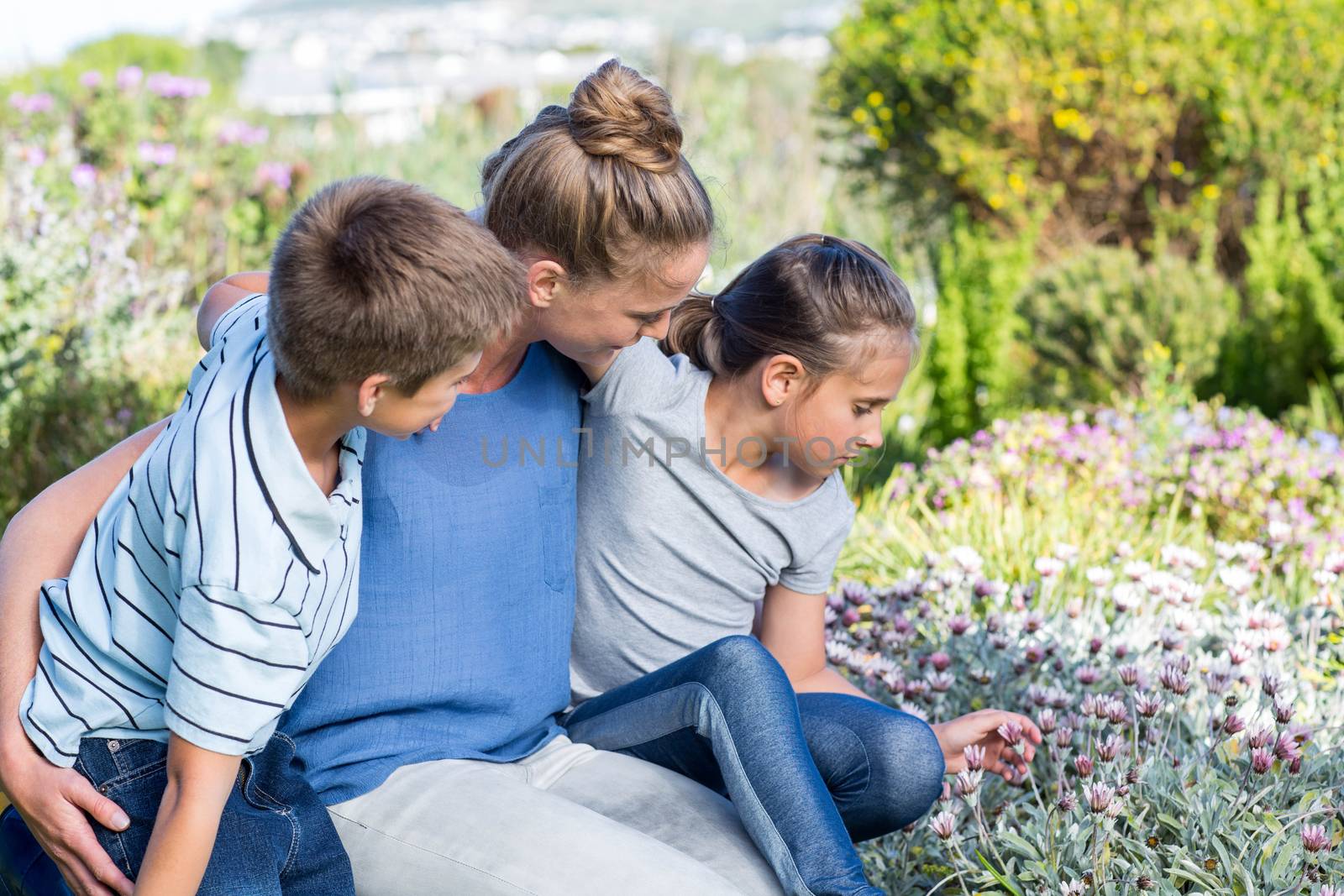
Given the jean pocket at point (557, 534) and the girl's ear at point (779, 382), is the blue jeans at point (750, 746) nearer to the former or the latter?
the jean pocket at point (557, 534)

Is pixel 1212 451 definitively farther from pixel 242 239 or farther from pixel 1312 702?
pixel 242 239

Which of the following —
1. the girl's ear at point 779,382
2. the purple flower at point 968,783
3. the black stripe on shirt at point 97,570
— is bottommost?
the purple flower at point 968,783

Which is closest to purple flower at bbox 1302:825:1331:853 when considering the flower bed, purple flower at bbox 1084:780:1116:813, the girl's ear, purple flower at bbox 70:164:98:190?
the flower bed

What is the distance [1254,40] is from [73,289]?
558cm

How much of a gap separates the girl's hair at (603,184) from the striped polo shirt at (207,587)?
48 centimetres

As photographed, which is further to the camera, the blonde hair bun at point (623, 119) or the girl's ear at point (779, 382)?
the girl's ear at point (779, 382)

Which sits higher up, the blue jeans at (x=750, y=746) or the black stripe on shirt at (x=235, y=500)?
the black stripe on shirt at (x=235, y=500)

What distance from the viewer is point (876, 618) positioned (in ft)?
9.44

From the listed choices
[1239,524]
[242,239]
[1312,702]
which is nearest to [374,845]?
[1312,702]

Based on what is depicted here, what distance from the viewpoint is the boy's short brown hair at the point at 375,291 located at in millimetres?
1486

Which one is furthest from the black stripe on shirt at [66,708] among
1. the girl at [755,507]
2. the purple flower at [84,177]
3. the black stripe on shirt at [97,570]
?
the purple flower at [84,177]

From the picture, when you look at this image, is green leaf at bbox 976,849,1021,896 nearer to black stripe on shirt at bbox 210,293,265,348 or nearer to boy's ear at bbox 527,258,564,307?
boy's ear at bbox 527,258,564,307

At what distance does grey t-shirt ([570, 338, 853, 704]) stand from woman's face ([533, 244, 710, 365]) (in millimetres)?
210

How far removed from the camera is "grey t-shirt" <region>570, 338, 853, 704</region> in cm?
222
